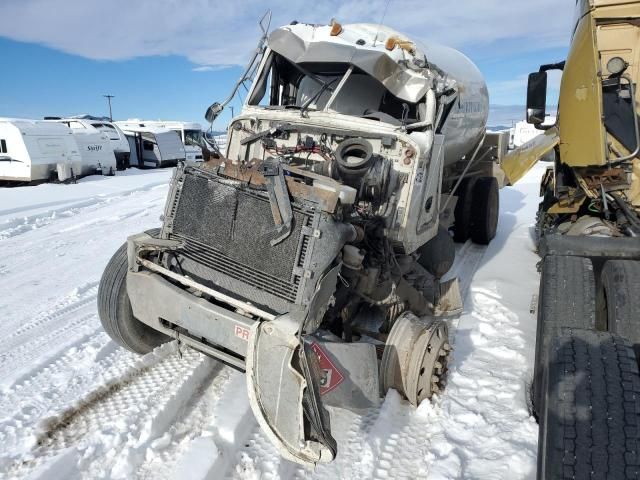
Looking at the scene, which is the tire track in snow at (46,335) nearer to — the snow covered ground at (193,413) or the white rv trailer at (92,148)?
the snow covered ground at (193,413)

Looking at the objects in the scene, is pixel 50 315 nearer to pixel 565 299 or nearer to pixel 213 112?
pixel 213 112

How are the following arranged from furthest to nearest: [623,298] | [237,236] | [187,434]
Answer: [237,236]
[187,434]
[623,298]

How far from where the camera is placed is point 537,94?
15.9ft

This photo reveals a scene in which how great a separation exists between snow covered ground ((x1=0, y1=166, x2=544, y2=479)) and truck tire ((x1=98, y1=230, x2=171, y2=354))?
0.67 feet

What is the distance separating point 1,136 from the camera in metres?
14.6

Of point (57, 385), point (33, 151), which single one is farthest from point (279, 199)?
point (33, 151)

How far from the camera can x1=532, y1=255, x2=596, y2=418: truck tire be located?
2822 mm

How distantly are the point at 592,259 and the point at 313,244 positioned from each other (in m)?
1.93

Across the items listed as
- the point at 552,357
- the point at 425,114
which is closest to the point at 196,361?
the point at 552,357

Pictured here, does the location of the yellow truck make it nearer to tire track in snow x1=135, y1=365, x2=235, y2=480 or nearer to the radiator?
the radiator

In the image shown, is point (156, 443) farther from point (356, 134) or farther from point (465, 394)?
point (356, 134)

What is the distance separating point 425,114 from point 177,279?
2.67 m

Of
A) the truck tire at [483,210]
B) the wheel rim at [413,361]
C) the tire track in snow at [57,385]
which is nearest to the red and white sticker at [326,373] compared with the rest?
the wheel rim at [413,361]

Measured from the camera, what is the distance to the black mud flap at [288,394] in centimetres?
241
